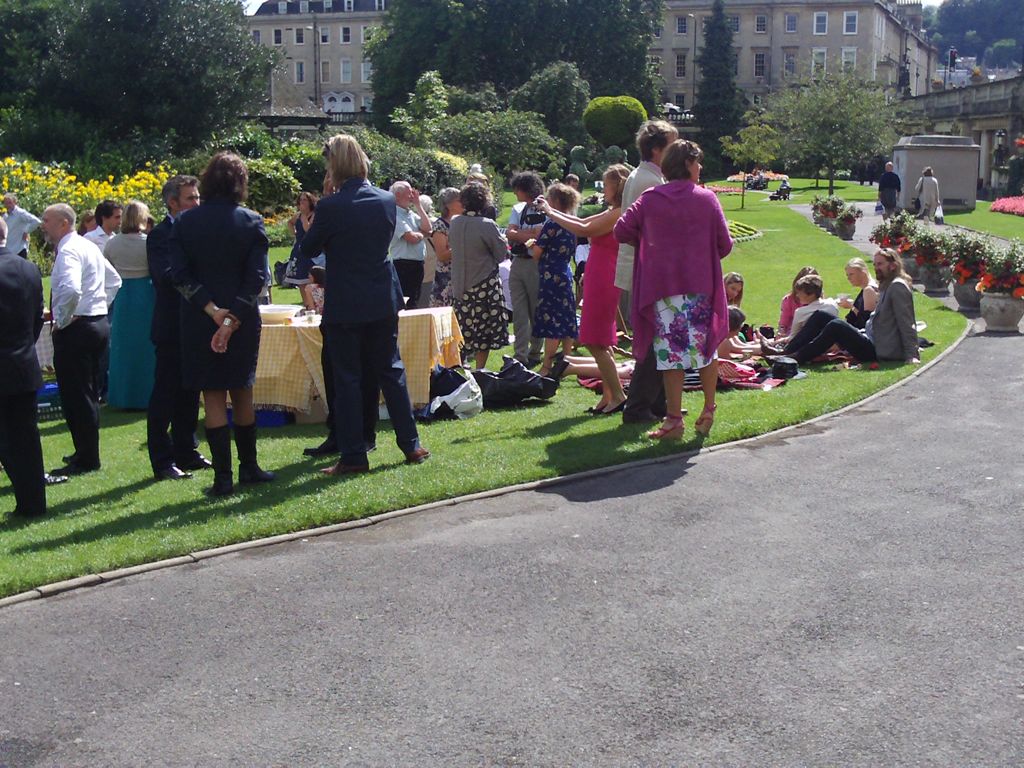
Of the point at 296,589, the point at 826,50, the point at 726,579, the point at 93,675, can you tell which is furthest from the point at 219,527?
the point at 826,50

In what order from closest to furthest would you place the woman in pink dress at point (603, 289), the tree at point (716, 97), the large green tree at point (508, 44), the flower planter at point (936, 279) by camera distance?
1. the woman in pink dress at point (603, 289)
2. the flower planter at point (936, 279)
3. the large green tree at point (508, 44)
4. the tree at point (716, 97)

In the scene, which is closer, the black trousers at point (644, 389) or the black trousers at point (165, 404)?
the black trousers at point (165, 404)

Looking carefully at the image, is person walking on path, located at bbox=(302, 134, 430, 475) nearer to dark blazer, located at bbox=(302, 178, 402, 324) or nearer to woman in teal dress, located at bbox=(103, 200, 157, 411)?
dark blazer, located at bbox=(302, 178, 402, 324)

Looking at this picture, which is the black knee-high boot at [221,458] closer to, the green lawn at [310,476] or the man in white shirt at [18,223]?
the green lawn at [310,476]

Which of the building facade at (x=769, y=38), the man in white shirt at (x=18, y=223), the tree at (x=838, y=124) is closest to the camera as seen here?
the man in white shirt at (x=18, y=223)

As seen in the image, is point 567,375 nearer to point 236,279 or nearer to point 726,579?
point 236,279

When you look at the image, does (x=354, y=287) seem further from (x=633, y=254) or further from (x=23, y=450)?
(x=633, y=254)

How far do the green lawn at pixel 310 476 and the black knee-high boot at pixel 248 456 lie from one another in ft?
0.48

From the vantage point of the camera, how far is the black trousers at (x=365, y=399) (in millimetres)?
8320

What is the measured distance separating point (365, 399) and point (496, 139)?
3682 centimetres

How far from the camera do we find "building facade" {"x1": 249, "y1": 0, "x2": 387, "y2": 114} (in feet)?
412

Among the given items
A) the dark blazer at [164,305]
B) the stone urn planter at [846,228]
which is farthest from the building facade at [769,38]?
the dark blazer at [164,305]

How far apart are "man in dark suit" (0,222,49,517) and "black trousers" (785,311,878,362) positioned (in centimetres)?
727

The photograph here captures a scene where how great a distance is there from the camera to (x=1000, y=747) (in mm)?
4180
